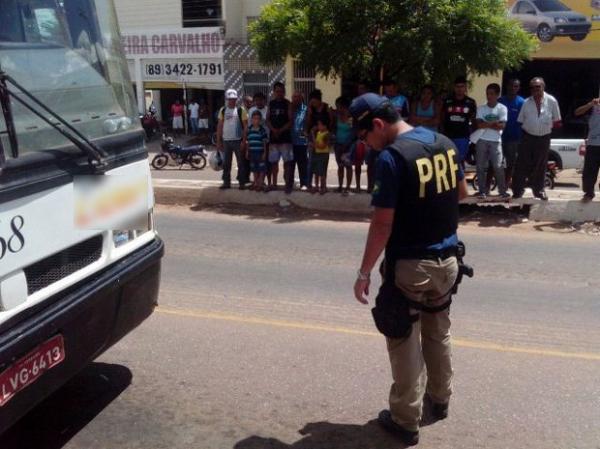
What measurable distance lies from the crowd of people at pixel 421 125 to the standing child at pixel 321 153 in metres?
0.02

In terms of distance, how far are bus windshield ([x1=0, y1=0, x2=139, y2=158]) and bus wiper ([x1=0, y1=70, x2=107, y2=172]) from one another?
0.02 meters

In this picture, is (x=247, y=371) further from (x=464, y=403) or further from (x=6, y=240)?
(x=6, y=240)

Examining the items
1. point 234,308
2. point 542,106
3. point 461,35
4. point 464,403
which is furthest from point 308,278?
point 461,35

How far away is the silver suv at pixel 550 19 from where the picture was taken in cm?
2095

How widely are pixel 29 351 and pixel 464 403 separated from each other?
2.54 m

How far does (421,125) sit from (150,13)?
64.9 ft

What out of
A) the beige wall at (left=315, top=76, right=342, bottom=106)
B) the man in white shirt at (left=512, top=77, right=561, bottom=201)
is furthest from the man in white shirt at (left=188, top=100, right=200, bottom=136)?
the man in white shirt at (left=512, top=77, right=561, bottom=201)

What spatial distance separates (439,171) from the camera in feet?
11.6

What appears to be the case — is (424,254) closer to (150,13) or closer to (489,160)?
(489,160)

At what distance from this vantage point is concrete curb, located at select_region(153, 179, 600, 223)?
9.66 meters

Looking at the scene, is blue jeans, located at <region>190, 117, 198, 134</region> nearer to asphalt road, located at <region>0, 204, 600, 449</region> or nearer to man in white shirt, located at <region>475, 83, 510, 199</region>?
man in white shirt, located at <region>475, 83, 510, 199</region>

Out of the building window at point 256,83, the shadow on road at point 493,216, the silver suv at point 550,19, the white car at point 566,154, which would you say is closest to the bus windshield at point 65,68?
the shadow on road at point 493,216

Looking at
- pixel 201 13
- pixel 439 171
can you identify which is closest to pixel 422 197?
pixel 439 171

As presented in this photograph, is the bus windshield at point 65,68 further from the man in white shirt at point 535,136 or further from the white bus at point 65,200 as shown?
the man in white shirt at point 535,136
